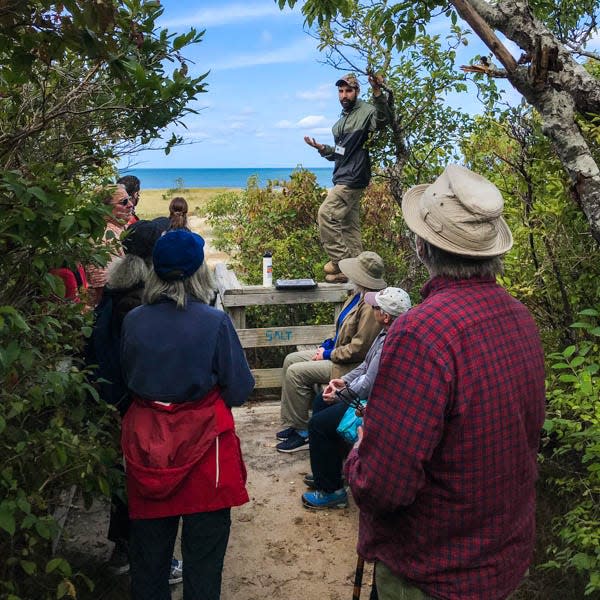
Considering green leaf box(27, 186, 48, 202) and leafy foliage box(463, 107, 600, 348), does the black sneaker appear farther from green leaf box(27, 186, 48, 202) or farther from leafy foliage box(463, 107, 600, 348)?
green leaf box(27, 186, 48, 202)

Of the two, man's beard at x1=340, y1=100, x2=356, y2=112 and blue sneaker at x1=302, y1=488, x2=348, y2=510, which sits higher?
man's beard at x1=340, y1=100, x2=356, y2=112

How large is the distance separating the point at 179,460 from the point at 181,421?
168 mm

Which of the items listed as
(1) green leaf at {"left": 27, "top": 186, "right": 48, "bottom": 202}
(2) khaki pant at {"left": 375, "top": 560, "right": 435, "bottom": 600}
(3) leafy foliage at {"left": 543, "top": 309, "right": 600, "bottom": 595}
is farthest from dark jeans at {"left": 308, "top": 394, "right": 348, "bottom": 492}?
(1) green leaf at {"left": 27, "top": 186, "right": 48, "bottom": 202}

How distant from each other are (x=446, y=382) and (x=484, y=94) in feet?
18.5

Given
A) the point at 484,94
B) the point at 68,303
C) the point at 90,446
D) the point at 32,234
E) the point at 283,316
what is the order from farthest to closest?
the point at 283,316
the point at 484,94
the point at 68,303
the point at 90,446
the point at 32,234

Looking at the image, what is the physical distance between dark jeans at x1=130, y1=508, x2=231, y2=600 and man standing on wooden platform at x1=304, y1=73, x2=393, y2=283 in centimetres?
489

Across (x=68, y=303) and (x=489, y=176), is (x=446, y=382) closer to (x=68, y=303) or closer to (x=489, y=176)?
(x=68, y=303)

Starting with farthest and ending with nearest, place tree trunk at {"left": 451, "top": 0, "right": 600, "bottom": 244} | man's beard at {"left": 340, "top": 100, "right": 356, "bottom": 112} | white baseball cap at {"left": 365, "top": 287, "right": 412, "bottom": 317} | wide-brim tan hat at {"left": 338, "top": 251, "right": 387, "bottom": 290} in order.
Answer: man's beard at {"left": 340, "top": 100, "right": 356, "bottom": 112} < wide-brim tan hat at {"left": 338, "top": 251, "right": 387, "bottom": 290} < white baseball cap at {"left": 365, "top": 287, "right": 412, "bottom": 317} < tree trunk at {"left": 451, "top": 0, "right": 600, "bottom": 244}

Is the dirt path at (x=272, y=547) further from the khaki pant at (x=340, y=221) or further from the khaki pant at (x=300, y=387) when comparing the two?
the khaki pant at (x=340, y=221)

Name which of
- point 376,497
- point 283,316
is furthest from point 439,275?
point 283,316

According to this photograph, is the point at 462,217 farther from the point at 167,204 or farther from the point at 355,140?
the point at 167,204

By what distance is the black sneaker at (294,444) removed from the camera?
5.90m

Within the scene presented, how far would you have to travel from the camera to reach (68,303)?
3113 millimetres

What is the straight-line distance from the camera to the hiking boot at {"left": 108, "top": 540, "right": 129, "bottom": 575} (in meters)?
4.01
